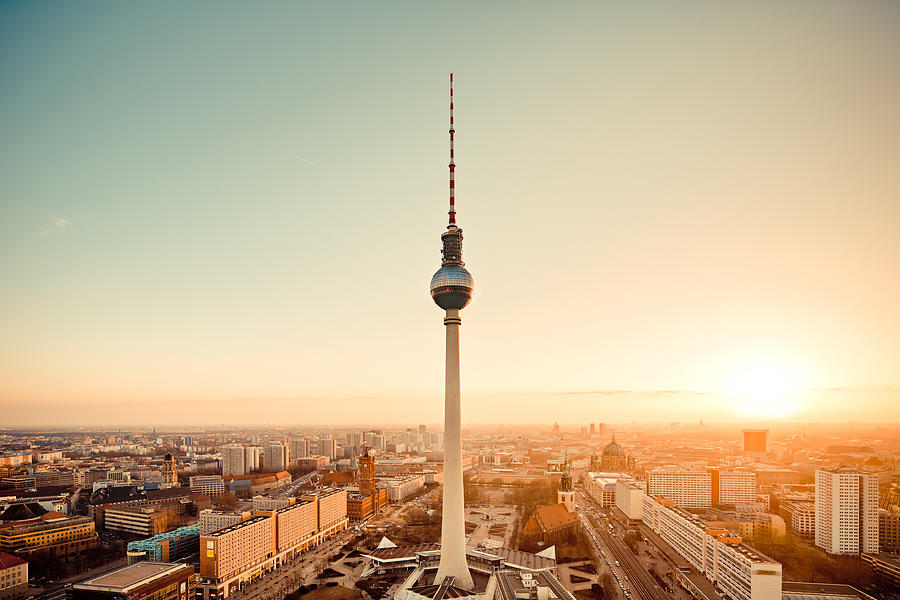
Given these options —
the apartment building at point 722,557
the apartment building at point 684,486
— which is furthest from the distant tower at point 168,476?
the apartment building at point 684,486

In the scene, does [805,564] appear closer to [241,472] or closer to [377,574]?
[377,574]

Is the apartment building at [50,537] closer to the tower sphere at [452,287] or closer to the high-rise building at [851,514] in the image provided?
the tower sphere at [452,287]

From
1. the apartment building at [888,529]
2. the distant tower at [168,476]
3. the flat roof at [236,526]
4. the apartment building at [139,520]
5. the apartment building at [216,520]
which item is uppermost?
the flat roof at [236,526]

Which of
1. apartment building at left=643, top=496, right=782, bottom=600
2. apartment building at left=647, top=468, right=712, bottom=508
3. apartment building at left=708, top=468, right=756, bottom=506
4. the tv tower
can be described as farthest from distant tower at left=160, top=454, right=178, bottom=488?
apartment building at left=708, top=468, right=756, bottom=506

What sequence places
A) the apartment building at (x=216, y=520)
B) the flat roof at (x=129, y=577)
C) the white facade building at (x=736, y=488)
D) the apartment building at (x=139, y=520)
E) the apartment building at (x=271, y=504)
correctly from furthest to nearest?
the white facade building at (x=736, y=488) < the apartment building at (x=271, y=504) < the apartment building at (x=139, y=520) < the apartment building at (x=216, y=520) < the flat roof at (x=129, y=577)

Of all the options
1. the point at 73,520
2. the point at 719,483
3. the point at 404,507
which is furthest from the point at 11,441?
the point at 719,483

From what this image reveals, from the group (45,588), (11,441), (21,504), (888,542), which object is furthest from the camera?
(11,441)
